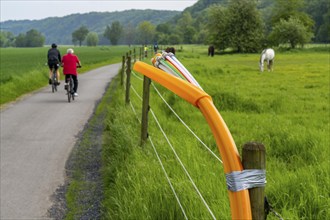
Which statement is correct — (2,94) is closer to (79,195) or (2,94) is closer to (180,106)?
(180,106)

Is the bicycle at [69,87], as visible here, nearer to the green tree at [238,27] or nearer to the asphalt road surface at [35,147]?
the asphalt road surface at [35,147]

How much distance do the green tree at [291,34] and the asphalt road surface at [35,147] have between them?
56447mm

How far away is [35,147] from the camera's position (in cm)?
830

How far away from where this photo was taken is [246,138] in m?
7.38

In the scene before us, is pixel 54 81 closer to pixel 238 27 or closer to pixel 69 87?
pixel 69 87

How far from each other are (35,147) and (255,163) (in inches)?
281

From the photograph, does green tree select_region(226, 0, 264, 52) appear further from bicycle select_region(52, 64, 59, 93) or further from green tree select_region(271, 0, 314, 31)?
bicycle select_region(52, 64, 59, 93)

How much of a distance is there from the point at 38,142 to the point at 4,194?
9.74 ft

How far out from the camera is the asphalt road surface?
5.57 meters

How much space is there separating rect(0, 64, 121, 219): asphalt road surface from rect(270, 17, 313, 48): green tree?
56447 mm

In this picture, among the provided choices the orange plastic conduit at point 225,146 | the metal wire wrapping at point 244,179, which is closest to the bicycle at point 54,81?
the orange plastic conduit at point 225,146

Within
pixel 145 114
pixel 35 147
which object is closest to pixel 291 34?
pixel 35 147

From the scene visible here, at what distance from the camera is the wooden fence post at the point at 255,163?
1.85 m

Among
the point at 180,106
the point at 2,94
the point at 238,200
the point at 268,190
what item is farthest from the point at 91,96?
the point at 238,200
